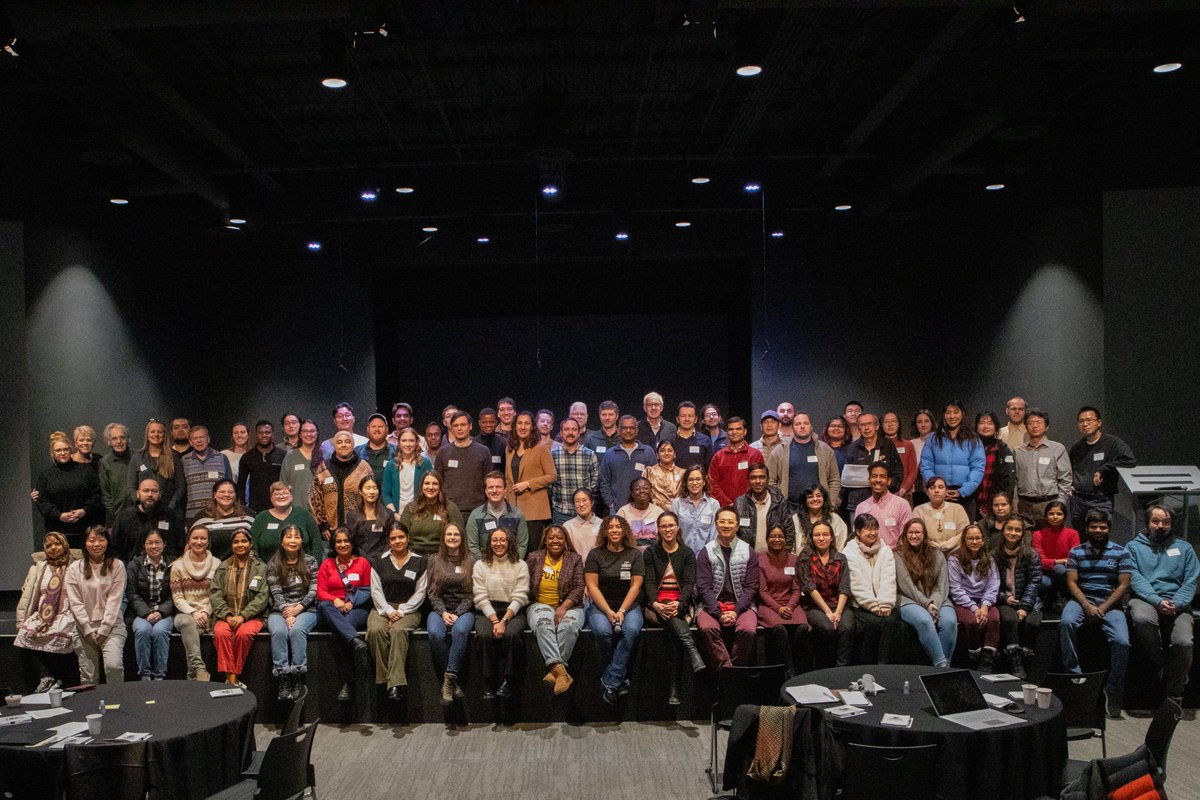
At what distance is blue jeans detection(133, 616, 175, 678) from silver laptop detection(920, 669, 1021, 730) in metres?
4.72

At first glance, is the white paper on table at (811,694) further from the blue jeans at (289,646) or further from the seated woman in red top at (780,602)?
the blue jeans at (289,646)

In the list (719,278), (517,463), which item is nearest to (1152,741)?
(517,463)

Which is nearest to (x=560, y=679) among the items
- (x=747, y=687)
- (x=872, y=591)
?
(x=747, y=687)

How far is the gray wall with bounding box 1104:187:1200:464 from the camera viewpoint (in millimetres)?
7996

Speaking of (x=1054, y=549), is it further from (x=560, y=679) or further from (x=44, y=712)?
(x=44, y=712)

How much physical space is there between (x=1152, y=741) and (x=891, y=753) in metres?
1.22

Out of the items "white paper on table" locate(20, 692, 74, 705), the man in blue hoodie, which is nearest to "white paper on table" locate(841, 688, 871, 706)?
the man in blue hoodie

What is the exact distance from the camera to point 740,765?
13.2 feet

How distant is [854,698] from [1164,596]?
3004mm

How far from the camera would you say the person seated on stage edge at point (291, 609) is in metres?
6.01

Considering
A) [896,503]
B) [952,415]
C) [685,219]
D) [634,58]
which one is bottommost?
[896,503]

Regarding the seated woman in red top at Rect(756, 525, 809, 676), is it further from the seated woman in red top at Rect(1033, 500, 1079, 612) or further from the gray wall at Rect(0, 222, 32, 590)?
the gray wall at Rect(0, 222, 32, 590)

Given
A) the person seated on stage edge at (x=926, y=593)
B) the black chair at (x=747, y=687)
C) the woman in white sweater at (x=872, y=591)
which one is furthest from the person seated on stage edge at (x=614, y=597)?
the person seated on stage edge at (x=926, y=593)

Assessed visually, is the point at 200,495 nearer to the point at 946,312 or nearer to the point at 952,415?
the point at 952,415
